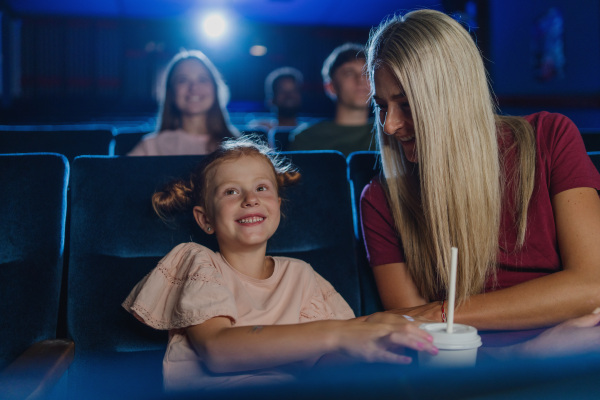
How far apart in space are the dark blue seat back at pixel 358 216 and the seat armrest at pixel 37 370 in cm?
69

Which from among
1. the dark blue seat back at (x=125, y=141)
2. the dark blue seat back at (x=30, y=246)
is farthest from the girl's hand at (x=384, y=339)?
the dark blue seat back at (x=125, y=141)

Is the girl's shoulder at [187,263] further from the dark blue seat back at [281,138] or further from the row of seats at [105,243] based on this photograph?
the dark blue seat back at [281,138]

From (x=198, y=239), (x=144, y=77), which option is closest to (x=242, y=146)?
(x=198, y=239)

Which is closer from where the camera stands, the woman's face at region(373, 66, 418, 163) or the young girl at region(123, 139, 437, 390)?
the young girl at region(123, 139, 437, 390)

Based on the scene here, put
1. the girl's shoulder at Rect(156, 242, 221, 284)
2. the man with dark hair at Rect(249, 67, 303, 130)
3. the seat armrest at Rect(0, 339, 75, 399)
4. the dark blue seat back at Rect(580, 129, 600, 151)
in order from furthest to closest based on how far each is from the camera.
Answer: the man with dark hair at Rect(249, 67, 303, 130)
the dark blue seat back at Rect(580, 129, 600, 151)
the girl's shoulder at Rect(156, 242, 221, 284)
the seat armrest at Rect(0, 339, 75, 399)

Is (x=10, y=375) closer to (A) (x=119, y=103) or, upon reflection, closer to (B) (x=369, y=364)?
(B) (x=369, y=364)

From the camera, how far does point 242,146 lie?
4.47 ft

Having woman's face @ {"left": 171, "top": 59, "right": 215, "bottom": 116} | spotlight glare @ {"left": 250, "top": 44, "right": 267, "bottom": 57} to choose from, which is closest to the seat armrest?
woman's face @ {"left": 171, "top": 59, "right": 215, "bottom": 116}

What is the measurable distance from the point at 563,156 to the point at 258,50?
7930 mm

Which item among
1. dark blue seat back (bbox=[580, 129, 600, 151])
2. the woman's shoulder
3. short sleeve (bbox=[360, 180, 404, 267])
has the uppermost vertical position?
dark blue seat back (bbox=[580, 129, 600, 151])

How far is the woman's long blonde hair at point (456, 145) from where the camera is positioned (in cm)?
110

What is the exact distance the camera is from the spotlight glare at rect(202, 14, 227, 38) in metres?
7.99

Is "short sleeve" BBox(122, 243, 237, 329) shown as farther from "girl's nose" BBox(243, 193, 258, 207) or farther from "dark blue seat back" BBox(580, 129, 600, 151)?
"dark blue seat back" BBox(580, 129, 600, 151)

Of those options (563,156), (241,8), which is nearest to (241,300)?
(563,156)
